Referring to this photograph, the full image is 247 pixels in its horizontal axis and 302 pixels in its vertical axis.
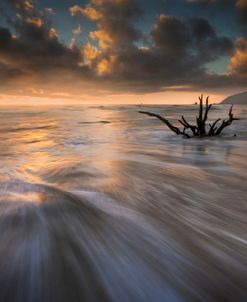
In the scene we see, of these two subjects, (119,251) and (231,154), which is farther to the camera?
(231,154)

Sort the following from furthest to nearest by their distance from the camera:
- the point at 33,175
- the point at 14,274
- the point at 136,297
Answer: the point at 33,175
the point at 14,274
the point at 136,297

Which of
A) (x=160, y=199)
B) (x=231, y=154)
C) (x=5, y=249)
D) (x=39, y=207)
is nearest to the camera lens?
(x=5, y=249)

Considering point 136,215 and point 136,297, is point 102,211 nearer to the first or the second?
point 136,215

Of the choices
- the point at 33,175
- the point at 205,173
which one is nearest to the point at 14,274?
the point at 33,175

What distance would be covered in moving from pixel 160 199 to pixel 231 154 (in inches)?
157

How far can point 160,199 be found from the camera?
2.81m

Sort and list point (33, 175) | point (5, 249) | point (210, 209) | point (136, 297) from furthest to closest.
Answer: point (33, 175)
point (210, 209)
point (5, 249)
point (136, 297)

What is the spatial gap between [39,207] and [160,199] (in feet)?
4.35

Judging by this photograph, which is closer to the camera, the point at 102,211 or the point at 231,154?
the point at 102,211

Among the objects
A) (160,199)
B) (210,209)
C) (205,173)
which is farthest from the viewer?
(205,173)

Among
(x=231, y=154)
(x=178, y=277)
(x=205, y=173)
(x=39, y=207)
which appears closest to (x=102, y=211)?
(x=39, y=207)

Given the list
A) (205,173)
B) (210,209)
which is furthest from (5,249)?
(205,173)

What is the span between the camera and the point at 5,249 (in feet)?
5.36

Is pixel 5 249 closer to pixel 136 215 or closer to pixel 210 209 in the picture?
pixel 136 215
